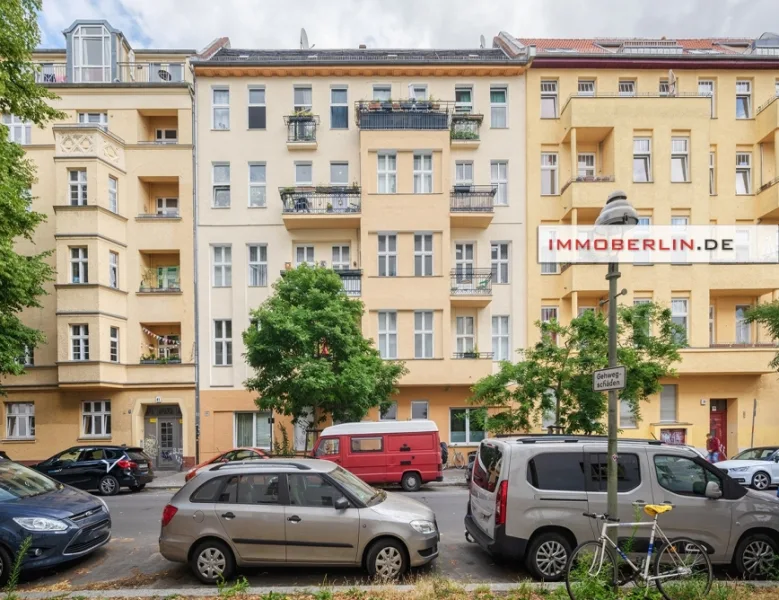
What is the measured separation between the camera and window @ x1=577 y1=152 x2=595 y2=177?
2319cm

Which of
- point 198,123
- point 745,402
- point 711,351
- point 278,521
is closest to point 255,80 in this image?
point 198,123

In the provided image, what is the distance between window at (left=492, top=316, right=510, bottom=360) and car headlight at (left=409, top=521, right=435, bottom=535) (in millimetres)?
15644

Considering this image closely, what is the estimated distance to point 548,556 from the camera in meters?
7.05

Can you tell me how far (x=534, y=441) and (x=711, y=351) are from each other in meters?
17.3

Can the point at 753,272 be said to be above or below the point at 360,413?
above

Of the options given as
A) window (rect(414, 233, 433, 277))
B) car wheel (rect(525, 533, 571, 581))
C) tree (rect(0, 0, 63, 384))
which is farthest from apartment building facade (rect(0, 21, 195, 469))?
car wheel (rect(525, 533, 571, 581))

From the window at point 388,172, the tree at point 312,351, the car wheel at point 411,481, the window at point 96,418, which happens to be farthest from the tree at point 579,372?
the window at point 96,418

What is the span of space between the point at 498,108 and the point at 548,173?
3.61 m

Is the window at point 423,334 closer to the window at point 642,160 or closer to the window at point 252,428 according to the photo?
the window at point 252,428

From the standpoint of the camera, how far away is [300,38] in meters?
25.4

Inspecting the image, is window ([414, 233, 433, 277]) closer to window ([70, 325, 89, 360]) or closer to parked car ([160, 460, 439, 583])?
window ([70, 325, 89, 360])

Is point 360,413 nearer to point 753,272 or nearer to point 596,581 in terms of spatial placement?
point 596,581

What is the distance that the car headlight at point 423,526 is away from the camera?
7.06 meters

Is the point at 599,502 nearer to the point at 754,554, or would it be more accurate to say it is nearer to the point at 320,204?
the point at 754,554
